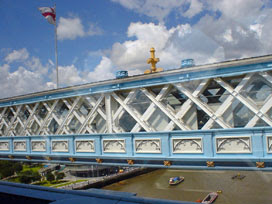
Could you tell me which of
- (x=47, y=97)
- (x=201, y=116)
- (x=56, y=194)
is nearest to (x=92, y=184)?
(x=47, y=97)

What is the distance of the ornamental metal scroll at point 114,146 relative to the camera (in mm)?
6338

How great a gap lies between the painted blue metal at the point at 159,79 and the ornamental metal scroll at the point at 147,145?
1372mm

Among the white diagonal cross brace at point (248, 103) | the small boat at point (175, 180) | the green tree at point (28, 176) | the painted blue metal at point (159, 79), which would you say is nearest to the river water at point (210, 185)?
the small boat at point (175, 180)

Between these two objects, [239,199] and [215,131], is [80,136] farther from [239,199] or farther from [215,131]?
[239,199]

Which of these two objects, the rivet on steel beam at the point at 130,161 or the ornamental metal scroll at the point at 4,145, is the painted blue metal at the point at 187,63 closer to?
the rivet on steel beam at the point at 130,161

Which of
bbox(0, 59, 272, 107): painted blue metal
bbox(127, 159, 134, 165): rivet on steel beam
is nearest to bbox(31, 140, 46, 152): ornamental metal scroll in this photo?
bbox(0, 59, 272, 107): painted blue metal

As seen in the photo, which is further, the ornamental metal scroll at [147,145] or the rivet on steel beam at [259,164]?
the ornamental metal scroll at [147,145]

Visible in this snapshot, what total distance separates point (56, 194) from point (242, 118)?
4.66 meters

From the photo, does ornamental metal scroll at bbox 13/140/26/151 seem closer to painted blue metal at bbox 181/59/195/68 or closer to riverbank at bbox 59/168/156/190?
riverbank at bbox 59/168/156/190

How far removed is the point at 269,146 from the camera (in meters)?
4.62

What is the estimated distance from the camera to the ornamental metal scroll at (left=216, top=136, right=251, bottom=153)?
481cm

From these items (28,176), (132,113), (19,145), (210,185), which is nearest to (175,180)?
(210,185)

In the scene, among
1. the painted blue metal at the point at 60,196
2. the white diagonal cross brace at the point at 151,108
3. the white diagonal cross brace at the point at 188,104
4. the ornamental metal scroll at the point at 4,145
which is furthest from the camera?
the ornamental metal scroll at the point at 4,145

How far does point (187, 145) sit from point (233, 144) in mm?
967
